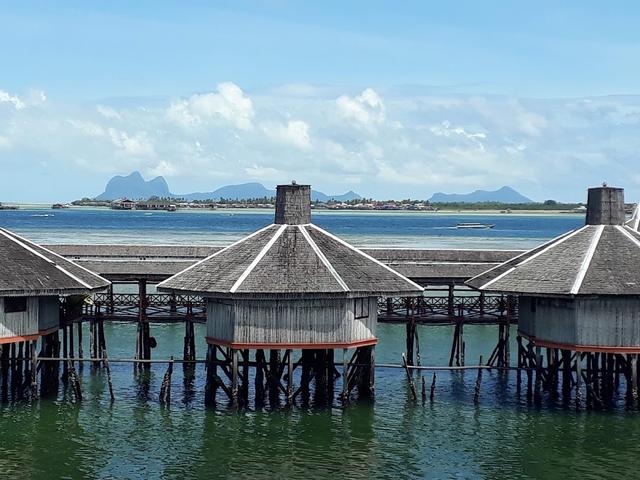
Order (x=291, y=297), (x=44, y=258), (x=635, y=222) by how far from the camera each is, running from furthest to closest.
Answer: (x=635, y=222) → (x=44, y=258) → (x=291, y=297)

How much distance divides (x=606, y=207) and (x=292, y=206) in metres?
12.1

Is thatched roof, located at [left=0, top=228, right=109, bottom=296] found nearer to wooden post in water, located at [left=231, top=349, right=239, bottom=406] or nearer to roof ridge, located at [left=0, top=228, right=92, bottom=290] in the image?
roof ridge, located at [left=0, top=228, right=92, bottom=290]

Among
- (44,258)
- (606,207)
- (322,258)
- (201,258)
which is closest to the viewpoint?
(322,258)

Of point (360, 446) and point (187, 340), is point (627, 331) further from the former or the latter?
point (187, 340)

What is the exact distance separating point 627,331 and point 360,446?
33.7 feet

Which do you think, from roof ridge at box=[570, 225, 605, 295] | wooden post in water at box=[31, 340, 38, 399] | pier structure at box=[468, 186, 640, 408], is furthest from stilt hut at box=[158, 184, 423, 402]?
roof ridge at box=[570, 225, 605, 295]

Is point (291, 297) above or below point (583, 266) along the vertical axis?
below

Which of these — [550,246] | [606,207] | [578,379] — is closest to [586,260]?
[550,246]

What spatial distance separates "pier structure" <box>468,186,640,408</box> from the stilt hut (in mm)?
4460

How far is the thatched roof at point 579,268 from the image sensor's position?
108ft

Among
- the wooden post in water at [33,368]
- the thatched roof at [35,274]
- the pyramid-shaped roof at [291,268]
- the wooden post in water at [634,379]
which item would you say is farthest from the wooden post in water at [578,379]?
the wooden post in water at [33,368]

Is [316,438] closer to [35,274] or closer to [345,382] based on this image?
[345,382]

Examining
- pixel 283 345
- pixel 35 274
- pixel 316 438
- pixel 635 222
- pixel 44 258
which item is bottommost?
pixel 316 438

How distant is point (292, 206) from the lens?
1428 inches
